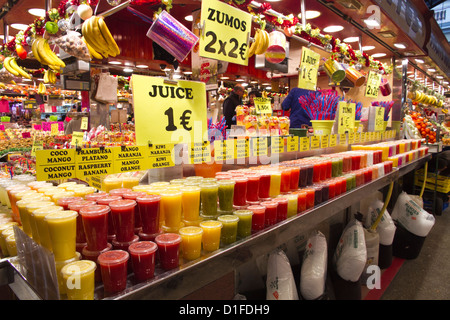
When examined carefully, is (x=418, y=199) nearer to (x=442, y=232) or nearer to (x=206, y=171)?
(x=442, y=232)

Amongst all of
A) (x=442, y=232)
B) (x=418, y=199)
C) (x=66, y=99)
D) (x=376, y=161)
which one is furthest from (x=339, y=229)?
(x=66, y=99)

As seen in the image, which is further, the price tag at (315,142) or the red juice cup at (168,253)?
the price tag at (315,142)

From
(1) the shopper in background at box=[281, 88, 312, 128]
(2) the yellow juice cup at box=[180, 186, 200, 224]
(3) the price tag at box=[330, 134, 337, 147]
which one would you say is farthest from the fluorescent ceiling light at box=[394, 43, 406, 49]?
(2) the yellow juice cup at box=[180, 186, 200, 224]

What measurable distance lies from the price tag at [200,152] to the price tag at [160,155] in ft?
0.40

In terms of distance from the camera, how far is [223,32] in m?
1.70

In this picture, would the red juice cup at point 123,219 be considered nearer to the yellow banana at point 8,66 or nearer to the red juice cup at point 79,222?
the red juice cup at point 79,222

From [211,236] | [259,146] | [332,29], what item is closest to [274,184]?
[259,146]

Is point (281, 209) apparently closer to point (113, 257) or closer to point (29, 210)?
point (113, 257)

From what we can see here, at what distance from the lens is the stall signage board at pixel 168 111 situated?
1293 millimetres

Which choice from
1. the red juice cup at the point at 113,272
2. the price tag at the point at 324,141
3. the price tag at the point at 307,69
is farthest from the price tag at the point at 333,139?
the red juice cup at the point at 113,272

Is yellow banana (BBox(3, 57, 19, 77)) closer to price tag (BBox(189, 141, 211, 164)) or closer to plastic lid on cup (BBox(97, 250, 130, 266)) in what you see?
price tag (BBox(189, 141, 211, 164))

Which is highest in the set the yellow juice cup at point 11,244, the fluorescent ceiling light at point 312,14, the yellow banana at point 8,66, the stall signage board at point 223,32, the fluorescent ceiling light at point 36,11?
the fluorescent ceiling light at point 36,11

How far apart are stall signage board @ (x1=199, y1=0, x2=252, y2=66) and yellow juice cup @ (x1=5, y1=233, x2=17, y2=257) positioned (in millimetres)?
1194
